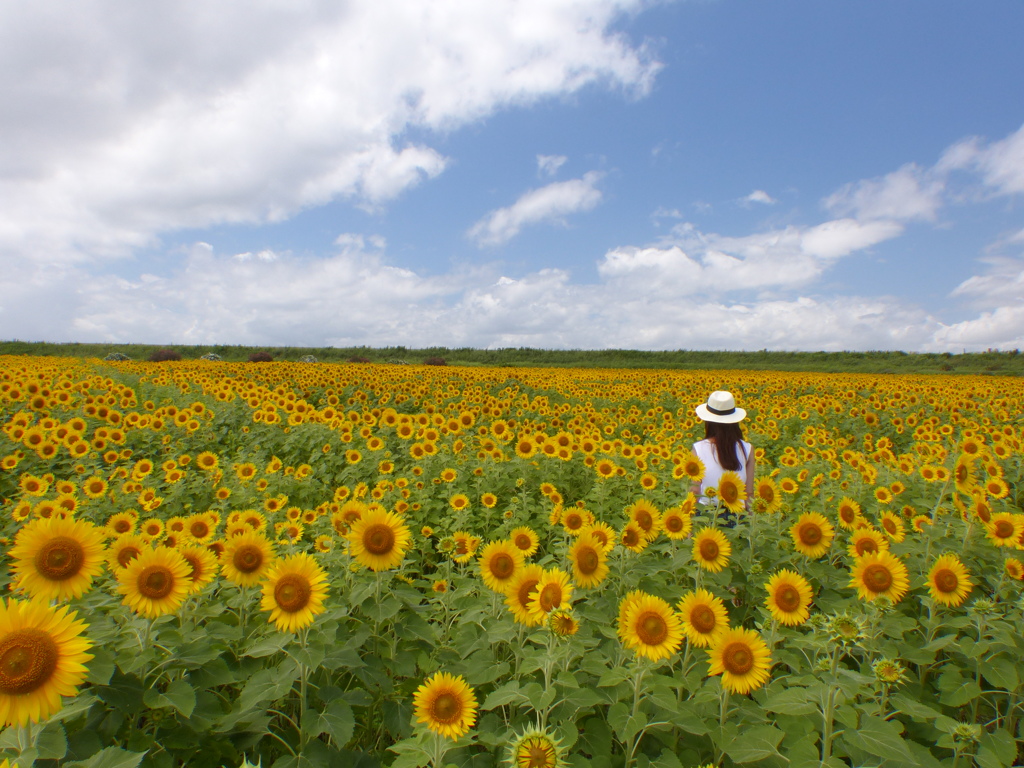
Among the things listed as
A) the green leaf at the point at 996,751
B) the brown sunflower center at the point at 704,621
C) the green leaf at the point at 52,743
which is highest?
the brown sunflower center at the point at 704,621

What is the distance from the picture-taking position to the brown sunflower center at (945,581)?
2.84 meters

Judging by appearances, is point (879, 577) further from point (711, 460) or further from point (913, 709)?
point (711, 460)

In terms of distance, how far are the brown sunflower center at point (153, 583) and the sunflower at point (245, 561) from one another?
27 cm

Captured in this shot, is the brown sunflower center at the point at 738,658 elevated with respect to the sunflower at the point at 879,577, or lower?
lower

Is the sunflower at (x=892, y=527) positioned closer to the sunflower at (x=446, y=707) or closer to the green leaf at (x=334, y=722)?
the sunflower at (x=446, y=707)

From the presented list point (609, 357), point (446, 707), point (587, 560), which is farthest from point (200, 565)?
point (609, 357)

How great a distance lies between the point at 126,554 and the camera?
2.41 meters

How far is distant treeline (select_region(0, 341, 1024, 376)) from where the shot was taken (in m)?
42.2

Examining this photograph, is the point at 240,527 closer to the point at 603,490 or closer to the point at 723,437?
the point at 603,490

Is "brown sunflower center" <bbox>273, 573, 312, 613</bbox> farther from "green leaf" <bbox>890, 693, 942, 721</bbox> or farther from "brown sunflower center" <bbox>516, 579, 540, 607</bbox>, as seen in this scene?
"green leaf" <bbox>890, 693, 942, 721</bbox>

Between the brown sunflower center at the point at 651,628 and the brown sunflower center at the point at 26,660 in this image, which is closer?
the brown sunflower center at the point at 26,660

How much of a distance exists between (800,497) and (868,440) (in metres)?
5.12

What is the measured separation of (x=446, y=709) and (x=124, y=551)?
5.59ft

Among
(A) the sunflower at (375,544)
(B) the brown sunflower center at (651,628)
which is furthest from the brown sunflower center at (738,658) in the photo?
(A) the sunflower at (375,544)
